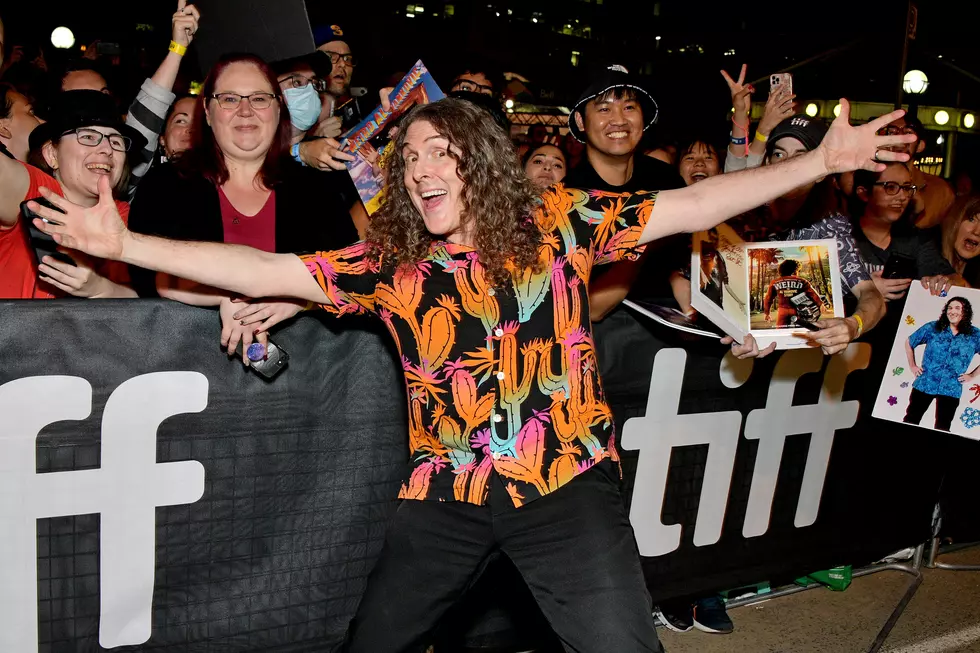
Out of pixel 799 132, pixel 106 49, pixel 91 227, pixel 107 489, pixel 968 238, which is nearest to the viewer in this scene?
pixel 91 227

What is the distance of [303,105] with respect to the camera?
4219 mm

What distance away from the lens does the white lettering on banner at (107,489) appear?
9.31 ft

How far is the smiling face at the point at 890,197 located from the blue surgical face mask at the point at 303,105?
120 inches

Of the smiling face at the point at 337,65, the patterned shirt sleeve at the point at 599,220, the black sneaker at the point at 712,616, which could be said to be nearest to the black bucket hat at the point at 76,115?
the smiling face at the point at 337,65

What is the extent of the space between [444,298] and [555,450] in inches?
22.8

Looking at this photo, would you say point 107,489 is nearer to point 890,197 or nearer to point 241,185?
point 241,185

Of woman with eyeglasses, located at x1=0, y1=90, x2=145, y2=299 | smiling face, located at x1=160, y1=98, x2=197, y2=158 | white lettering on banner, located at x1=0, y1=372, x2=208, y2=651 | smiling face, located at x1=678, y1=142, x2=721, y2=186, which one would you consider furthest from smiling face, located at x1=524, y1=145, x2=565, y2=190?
white lettering on banner, located at x1=0, y1=372, x2=208, y2=651

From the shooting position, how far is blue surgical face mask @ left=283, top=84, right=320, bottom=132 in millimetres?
4191

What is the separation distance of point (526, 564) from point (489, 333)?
71cm

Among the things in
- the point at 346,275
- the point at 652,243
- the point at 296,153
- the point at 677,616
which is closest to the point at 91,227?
the point at 346,275

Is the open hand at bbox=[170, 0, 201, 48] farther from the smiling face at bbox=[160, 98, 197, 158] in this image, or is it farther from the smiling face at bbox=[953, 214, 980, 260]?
the smiling face at bbox=[953, 214, 980, 260]

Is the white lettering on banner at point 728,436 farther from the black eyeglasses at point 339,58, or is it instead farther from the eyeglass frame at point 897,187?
the black eyeglasses at point 339,58

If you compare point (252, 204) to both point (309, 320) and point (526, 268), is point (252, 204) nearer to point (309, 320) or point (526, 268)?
point (309, 320)

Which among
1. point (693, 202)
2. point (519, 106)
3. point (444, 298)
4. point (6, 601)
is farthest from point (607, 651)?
point (519, 106)
